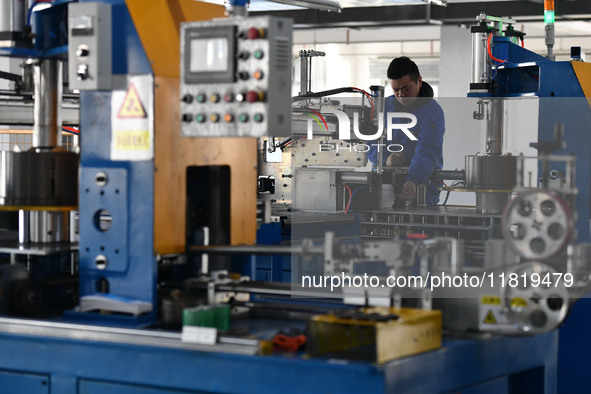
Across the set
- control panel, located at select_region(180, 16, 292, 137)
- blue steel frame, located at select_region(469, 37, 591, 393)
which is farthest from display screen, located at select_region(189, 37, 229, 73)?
blue steel frame, located at select_region(469, 37, 591, 393)

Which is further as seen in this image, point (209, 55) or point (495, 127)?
point (495, 127)

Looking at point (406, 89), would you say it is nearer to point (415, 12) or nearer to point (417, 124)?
point (417, 124)

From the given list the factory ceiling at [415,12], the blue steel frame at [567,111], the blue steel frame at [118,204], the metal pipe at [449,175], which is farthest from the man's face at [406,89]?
the blue steel frame at [118,204]

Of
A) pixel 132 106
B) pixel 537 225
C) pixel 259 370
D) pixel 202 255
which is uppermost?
pixel 132 106

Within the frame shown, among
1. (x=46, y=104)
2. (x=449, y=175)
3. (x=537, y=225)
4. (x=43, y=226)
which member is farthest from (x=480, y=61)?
(x=537, y=225)

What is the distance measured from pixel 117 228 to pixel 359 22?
742 cm

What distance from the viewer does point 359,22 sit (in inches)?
384

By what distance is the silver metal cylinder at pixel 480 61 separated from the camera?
530 centimetres

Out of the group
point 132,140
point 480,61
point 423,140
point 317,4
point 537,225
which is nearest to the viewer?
point 537,225

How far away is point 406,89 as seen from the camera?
6.15 metres

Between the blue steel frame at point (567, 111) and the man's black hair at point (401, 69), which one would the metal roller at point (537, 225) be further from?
the man's black hair at point (401, 69)

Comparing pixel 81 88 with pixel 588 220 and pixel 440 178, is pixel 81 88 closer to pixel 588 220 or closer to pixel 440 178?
pixel 588 220

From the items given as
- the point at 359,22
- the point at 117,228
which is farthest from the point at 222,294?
the point at 359,22

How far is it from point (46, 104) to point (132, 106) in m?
0.55
